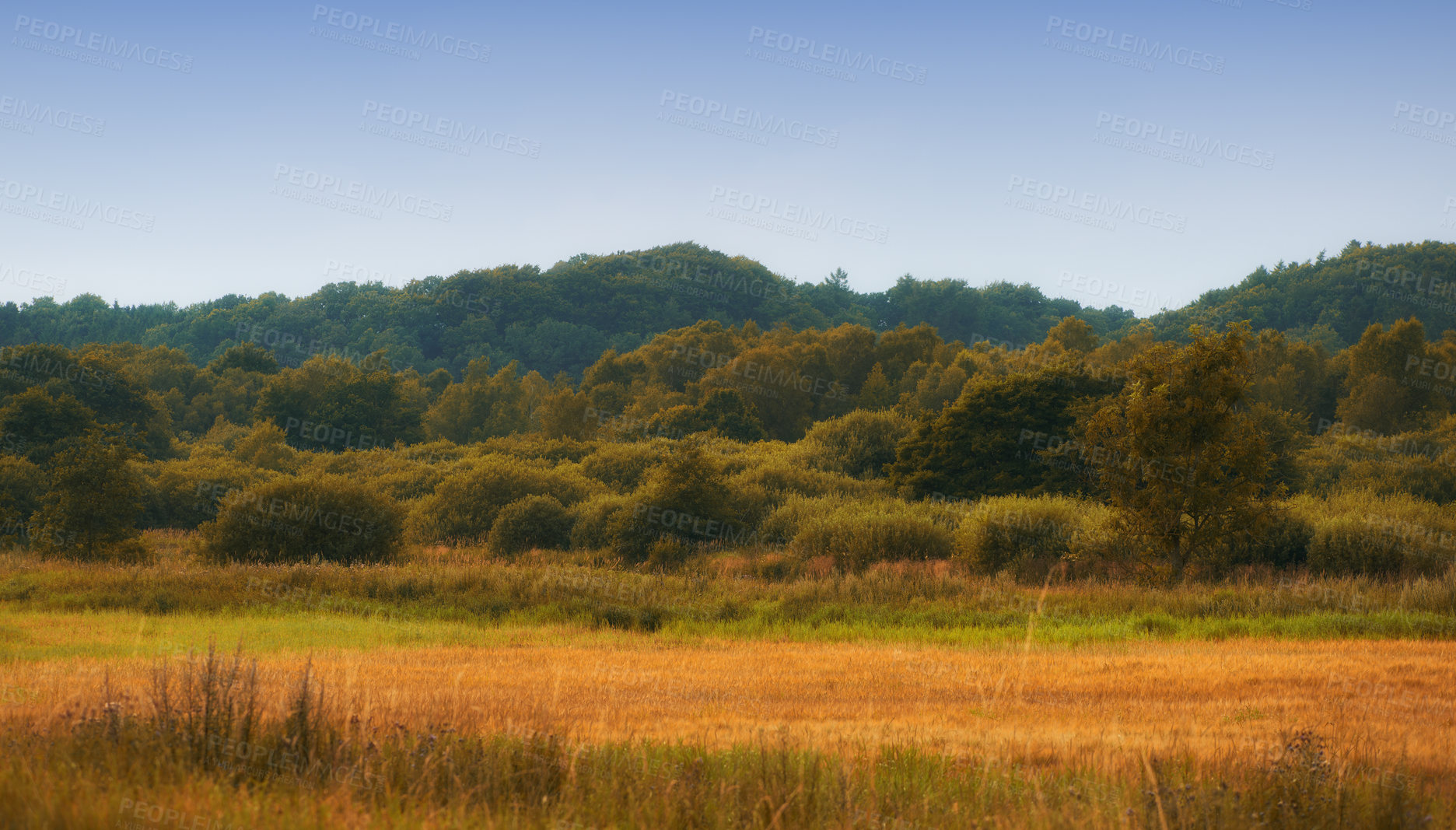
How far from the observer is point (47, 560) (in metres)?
25.2

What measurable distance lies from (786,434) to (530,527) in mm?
30838

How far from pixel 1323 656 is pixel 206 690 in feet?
43.2

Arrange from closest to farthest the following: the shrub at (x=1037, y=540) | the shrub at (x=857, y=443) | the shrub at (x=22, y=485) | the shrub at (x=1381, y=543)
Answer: the shrub at (x=1381, y=543)
the shrub at (x=1037, y=540)
the shrub at (x=22, y=485)
the shrub at (x=857, y=443)

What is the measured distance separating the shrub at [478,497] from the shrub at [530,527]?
89.9 inches

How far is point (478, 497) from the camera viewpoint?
38500 mm

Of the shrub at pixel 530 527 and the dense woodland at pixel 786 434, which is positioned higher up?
the dense woodland at pixel 786 434

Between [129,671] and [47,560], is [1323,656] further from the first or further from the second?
[47,560]

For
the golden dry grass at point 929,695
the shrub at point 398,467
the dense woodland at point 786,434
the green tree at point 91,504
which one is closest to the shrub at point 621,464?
the dense woodland at point 786,434

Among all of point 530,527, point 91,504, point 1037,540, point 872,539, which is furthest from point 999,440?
point 91,504

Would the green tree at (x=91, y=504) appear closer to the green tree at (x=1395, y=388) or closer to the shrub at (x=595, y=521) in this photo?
the shrub at (x=595, y=521)

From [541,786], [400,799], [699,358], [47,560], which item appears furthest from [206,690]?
[699,358]

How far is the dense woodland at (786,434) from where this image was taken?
2236cm

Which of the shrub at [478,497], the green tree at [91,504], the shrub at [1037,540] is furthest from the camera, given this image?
the shrub at [478,497]

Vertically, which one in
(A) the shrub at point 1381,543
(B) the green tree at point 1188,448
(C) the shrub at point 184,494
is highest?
(B) the green tree at point 1188,448
